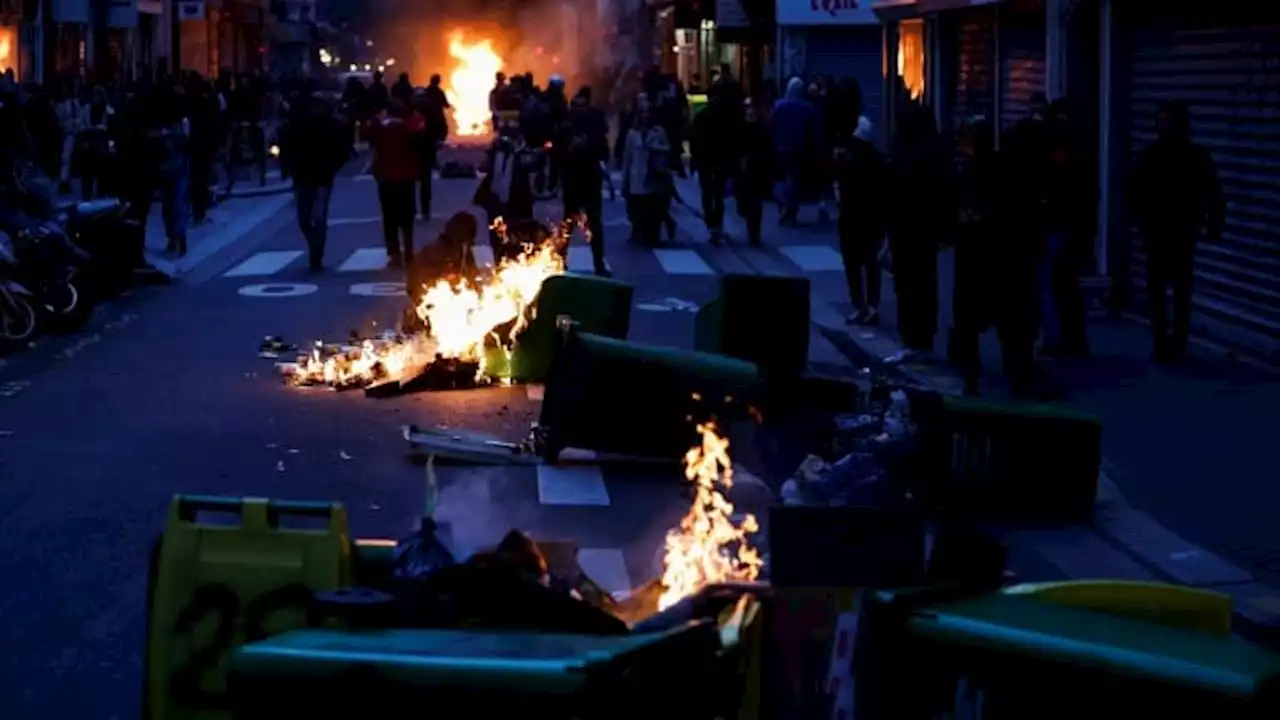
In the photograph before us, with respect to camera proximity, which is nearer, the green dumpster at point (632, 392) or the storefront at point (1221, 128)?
the green dumpster at point (632, 392)

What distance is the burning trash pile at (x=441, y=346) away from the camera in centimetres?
1522

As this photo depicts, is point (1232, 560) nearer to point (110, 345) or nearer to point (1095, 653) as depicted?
point (1095, 653)

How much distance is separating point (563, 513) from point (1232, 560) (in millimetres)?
3111

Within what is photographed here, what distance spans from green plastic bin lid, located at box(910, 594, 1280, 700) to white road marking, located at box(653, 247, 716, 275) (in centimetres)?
1891

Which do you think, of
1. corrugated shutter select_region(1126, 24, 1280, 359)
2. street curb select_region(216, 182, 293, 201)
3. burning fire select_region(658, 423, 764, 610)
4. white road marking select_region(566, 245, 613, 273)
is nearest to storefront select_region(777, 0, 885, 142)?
street curb select_region(216, 182, 293, 201)

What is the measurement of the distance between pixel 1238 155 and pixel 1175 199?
2474 mm

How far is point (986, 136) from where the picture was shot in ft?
49.3

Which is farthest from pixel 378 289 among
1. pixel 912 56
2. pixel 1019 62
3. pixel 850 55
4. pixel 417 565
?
pixel 850 55

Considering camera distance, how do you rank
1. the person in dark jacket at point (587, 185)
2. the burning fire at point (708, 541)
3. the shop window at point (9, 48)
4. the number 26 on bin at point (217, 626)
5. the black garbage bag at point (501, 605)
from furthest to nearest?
the shop window at point (9, 48)
the person in dark jacket at point (587, 185)
the burning fire at point (708, 541)
the number 26 on bin at point (217, 626)
the black garbage bag at point (501, 605)

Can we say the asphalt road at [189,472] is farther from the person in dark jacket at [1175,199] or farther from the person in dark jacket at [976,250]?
the person in dark jacket at [1175,199]

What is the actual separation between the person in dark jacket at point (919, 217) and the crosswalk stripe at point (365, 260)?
9195mm

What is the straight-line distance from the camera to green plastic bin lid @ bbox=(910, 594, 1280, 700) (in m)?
4.74

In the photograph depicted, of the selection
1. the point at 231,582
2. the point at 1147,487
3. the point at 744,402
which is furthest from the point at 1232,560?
the point at 231,582

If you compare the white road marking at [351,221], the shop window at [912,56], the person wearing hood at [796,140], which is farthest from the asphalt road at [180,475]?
the shop window at [912,56]
